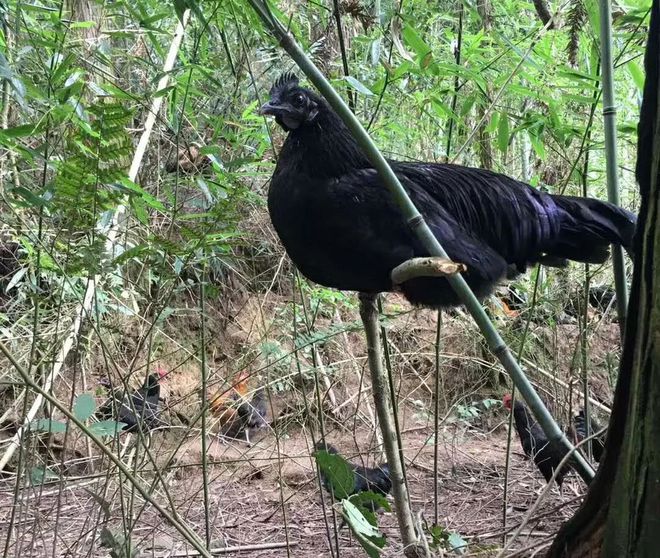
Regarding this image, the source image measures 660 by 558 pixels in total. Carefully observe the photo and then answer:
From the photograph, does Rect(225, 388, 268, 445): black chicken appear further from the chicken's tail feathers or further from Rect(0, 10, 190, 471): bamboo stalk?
the chicken's tail feathers

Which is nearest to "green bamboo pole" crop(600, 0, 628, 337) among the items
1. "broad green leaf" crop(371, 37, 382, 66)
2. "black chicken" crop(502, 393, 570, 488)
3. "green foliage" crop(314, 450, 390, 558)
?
"green foliage" crop(314, 450, 390, 558)

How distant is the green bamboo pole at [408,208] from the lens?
3.45 feet

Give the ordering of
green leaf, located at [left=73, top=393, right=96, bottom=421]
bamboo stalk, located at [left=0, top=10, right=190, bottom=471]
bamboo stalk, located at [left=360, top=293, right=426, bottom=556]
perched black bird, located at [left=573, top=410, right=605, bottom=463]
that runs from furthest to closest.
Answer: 1. perched black bird, located at [left=573, top=410, right=605, bottom=463]
2. bamboo stalk, located at [left=0, top=10, right=190, bottom=471]
3. bamboo stalk, located at [left=360, top=293, right=426, bottom=556]
4. green leaf, located at [left=73, top=393, right=96, bottom=421]

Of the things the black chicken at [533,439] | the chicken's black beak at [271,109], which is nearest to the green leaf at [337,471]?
the chicken's black beak at [271,109]

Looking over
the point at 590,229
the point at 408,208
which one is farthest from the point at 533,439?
the point at 408,208

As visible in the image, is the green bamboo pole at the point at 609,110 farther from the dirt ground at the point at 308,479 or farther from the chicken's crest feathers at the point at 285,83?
the chicken's crest feathers at the point at 285,83

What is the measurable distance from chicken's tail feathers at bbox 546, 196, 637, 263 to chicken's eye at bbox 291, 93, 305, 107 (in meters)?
0.91

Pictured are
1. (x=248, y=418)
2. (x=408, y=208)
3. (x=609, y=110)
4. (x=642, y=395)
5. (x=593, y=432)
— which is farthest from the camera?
(x=248, y=418)

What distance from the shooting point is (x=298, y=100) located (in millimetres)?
1927

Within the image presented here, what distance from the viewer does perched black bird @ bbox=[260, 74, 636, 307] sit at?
1.83m

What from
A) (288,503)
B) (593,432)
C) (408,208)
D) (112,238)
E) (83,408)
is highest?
(112,238)

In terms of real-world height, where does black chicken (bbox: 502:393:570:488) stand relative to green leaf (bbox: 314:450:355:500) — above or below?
below

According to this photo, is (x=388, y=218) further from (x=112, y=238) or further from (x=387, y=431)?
(x=112, y=238)

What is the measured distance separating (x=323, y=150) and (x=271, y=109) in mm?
200
